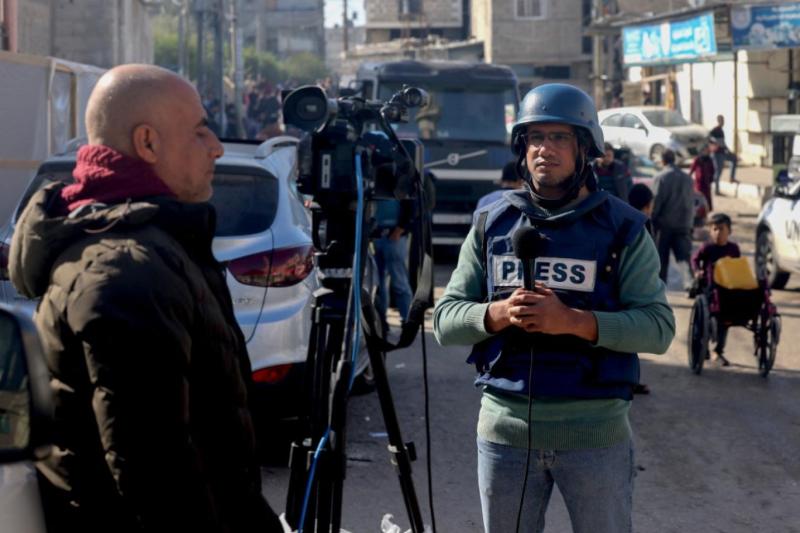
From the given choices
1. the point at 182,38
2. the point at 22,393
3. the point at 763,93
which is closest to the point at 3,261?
the point at 22,393

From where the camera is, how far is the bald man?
2.37 m

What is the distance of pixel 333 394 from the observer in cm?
439

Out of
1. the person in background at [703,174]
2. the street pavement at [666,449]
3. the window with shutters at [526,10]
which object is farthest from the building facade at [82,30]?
the window with shutters at [526,10]

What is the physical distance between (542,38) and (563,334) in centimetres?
5520

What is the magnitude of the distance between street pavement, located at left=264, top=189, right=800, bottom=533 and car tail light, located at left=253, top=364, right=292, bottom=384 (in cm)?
53

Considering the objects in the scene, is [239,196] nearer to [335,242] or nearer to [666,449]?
[335,242]

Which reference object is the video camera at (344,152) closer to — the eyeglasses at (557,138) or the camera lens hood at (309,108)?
the camera lens hood at (309,108)

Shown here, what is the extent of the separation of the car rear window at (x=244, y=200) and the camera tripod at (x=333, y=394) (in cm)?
184

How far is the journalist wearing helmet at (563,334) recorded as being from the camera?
139 inches

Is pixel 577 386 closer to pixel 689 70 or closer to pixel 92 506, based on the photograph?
pixel 92 506

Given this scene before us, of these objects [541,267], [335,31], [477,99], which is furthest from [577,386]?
[335,31]

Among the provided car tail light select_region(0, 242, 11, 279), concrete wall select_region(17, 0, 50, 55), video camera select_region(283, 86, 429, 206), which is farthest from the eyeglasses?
concrete wall select_region(17, 0, 50, 55)

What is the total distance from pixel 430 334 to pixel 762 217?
18.0 feet

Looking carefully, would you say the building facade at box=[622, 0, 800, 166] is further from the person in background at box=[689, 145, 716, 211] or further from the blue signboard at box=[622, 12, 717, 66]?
the person in background at box=[689, 145, 716, 211]
